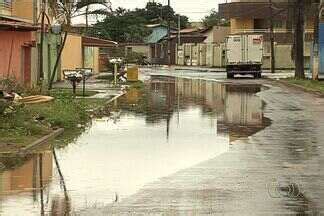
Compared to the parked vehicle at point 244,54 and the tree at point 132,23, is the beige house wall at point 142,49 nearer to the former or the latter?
the tree at point 132,23

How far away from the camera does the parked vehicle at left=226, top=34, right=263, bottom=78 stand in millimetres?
56812

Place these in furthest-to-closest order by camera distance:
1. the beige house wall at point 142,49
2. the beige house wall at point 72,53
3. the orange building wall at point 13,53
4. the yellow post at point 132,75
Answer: the beige house wall at point 142,49
the beige house wall at point 72,53
the yellow post at point 132,75
the orange building wall at point 13,53

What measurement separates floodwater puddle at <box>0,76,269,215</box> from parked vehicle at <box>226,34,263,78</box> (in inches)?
1209

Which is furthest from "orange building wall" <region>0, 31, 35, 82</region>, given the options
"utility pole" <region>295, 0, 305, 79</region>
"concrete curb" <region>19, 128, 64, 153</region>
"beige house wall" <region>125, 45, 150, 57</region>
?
"beige house wall" <region>125, 45, 150, 57</region>

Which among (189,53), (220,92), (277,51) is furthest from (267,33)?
(220,92)

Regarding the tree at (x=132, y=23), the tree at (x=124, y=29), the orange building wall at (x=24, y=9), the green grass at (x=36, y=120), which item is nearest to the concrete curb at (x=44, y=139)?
the green grass at (x=36, y=120)

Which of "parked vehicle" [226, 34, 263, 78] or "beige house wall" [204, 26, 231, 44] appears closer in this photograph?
"parked vehicle" [226, 34, 263, 78]

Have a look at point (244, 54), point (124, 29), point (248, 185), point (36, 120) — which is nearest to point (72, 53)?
point (244, 54)

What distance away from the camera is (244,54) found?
2239 inches

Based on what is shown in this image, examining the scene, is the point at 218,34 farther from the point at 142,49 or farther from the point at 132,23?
the point at 132,23

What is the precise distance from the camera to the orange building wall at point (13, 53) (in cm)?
2797

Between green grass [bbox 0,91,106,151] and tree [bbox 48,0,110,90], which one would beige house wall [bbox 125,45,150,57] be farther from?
green grass [bbox 0,91,106,151]

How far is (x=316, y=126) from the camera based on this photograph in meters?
20.1

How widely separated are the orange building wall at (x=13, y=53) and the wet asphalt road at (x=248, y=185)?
13.3 m
